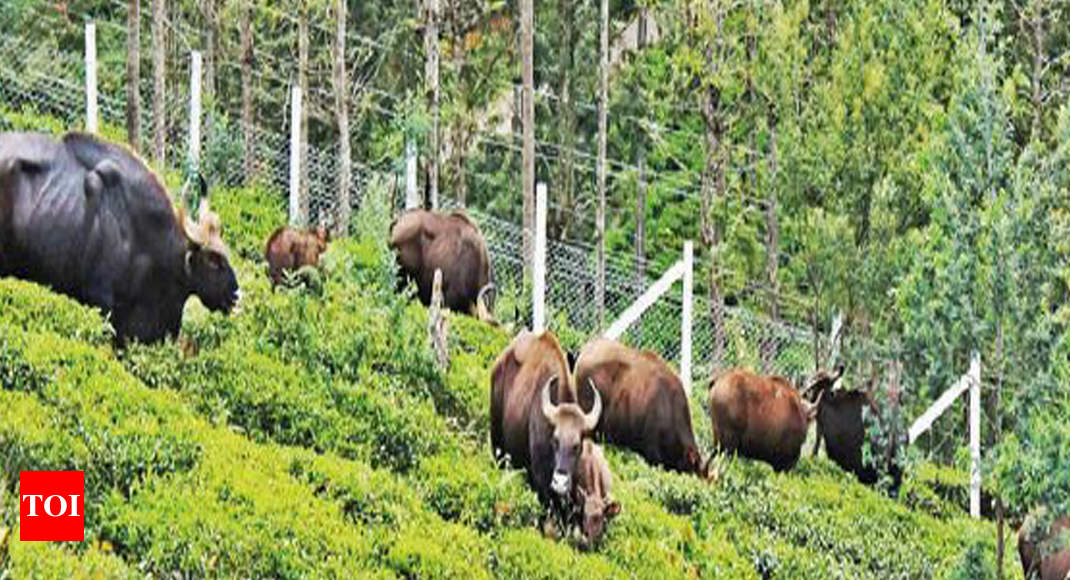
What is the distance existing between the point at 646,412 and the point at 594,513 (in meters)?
3.48

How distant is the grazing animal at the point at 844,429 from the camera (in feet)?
68.8

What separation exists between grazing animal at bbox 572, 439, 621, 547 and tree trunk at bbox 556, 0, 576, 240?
22.5 m

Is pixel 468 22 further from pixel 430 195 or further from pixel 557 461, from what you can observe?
pixel 557 461

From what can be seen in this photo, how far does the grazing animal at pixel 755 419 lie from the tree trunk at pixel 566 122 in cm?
1731

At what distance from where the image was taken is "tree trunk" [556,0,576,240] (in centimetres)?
3750

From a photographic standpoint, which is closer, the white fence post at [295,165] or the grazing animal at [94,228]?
the grazing animal at [94,228]

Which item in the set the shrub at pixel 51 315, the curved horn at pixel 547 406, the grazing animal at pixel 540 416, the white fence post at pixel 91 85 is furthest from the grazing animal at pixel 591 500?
the white fence post at pixel 91 85

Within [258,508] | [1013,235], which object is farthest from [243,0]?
[258,508]

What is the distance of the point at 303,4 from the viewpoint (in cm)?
2547

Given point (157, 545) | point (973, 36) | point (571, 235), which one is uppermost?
point (973, 36)

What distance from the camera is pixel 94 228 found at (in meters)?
13.7

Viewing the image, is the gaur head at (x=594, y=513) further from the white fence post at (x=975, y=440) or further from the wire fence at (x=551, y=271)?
the wire fence at (x=551, y=271)

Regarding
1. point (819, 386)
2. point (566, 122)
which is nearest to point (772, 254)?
point (819, 386)

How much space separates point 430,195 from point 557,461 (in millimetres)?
8625
